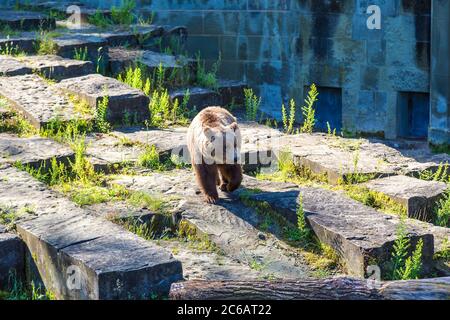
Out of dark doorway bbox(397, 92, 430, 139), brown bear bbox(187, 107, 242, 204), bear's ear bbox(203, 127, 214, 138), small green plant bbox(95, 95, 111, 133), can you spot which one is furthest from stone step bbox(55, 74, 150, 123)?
dark doorway bbox(397, 92, 430, 139)

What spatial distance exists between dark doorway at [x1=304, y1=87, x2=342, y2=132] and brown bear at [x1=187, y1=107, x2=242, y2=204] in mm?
5587

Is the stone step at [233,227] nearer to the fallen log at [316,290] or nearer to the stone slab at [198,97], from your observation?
the fallen log at [316,290]

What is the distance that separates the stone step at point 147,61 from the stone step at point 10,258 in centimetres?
511

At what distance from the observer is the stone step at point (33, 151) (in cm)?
877

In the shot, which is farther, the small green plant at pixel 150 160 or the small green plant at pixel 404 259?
the small green plant at pixel 150 160

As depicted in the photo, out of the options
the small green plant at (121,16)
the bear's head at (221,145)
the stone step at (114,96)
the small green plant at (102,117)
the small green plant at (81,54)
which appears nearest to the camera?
the bear's head at (221,145)

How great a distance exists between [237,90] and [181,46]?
5.63ft

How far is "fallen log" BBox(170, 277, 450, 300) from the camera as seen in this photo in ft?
19.5

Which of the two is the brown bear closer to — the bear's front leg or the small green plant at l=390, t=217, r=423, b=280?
the bear's front leg

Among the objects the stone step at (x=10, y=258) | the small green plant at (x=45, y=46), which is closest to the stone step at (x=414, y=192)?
the stone step at (x=10, y=258)

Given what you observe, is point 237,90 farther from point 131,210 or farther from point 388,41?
point 131,210

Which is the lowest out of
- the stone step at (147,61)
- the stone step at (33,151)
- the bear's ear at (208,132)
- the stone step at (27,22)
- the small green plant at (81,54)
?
the stone step at (33,151)

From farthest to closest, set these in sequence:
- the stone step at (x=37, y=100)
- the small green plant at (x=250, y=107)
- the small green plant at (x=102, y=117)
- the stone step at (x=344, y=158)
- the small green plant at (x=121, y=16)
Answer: the small green plant at (x=121, y=16)
the small green plant at (x=250, y=107)
the small green plant at (x=102, y=117)
the stone step at (x=37, y=100)
the stone step at (x=344, y=158)

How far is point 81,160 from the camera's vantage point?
897 cm
